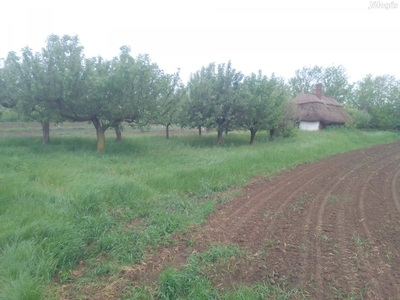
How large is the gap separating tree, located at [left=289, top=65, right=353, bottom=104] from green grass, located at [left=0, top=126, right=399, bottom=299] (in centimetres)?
4762

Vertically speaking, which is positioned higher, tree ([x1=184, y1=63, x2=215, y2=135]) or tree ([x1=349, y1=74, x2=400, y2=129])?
tree ([x1=349, y1=74, x2=400, y2=129])

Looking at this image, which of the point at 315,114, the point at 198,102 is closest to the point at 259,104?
the point at 198,102

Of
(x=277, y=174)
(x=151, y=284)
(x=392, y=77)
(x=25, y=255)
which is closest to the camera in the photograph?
(x=151, y=284)

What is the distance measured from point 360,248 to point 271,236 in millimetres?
1384

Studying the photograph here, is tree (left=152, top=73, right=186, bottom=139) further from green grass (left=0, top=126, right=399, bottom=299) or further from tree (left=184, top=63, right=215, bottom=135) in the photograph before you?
green grass (left=0, top=126, right=399, bottom=299)

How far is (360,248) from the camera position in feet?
14.9

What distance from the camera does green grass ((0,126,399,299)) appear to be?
4043 mm

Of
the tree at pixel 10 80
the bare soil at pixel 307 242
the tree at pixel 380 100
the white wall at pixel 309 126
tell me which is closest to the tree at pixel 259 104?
the bare soil at pixel 307 242

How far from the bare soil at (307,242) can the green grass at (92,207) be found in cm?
44

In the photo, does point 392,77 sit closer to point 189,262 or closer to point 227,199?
Answer: point 227,199

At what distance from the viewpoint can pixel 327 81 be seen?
56062 millimetres

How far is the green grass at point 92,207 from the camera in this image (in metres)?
4.04

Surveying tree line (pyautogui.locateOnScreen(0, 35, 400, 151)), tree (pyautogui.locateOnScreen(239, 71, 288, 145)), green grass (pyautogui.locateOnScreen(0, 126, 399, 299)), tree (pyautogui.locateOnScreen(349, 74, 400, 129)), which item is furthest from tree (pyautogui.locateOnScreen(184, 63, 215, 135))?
tree (pyautogui.locateOnScreen(349, 74, 400, 129))

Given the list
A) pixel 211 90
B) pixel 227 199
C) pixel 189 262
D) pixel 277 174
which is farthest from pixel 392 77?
pixel 189 262
